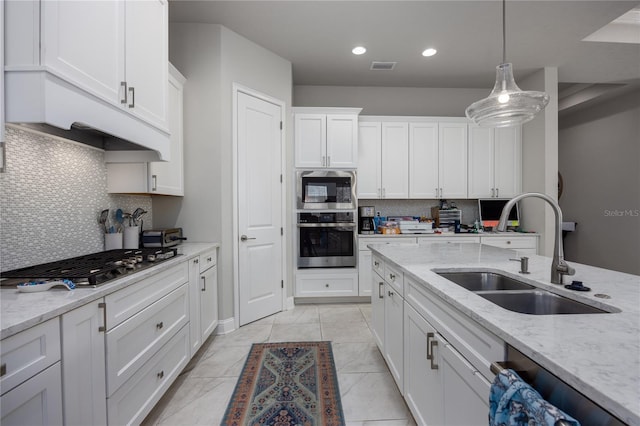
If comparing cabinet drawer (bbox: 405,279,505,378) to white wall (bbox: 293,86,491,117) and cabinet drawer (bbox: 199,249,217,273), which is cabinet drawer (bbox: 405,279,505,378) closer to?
cabinet drawer (bbox: 199,249,217,273)

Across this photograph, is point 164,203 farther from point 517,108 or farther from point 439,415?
point 517,108

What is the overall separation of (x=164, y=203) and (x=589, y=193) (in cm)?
684

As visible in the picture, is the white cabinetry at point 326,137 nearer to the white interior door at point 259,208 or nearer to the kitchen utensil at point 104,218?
the white interior door at point 259,208

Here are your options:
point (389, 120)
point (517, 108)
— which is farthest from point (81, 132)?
point (389, 120)

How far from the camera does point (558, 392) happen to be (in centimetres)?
62

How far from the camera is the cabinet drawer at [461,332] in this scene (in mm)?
856

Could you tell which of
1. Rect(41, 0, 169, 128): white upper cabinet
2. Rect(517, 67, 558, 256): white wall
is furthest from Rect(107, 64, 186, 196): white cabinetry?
Rect(517, 67, 558, 256): white wall

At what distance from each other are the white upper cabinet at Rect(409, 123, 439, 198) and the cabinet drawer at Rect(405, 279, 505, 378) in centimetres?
276

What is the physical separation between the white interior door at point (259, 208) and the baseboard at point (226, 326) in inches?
4.3

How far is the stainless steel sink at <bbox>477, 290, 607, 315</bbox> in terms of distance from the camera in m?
1.05

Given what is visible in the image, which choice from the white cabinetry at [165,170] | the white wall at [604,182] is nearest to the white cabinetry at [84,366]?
the white cabinetry at [165,170]

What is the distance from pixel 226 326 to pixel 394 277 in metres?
1.86

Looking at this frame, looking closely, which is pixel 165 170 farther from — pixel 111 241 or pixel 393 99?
pixel 393 99

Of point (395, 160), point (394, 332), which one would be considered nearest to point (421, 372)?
point (394, 332)
